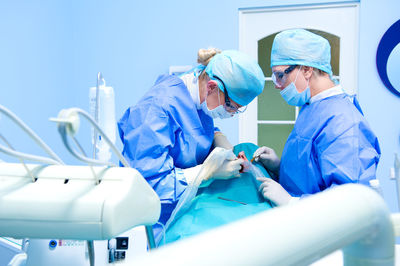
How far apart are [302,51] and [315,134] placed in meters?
0.37

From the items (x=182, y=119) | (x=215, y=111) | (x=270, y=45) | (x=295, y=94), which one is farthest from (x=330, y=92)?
(x=270, y=45)

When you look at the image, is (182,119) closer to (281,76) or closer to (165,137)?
(165,137)

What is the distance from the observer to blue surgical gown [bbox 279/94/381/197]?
1.30 metres

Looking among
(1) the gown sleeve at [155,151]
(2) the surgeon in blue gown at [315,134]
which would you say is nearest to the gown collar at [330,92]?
(2) the surgeon in blue gown at [315,134]

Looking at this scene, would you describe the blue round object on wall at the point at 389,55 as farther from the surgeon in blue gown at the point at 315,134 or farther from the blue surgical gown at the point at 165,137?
the blue surgical gown at the point at 165,137

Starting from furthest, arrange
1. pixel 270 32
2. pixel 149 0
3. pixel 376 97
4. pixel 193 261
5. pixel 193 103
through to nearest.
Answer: pixel 149 0, pixel 270 32, pixel 376 97, pixel 193 103, pixel 193 261

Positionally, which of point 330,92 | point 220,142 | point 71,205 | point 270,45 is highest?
point 270,45

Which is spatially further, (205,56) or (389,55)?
(389,55)

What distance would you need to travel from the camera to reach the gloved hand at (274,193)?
131 centimetres

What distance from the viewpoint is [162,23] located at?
3.22m

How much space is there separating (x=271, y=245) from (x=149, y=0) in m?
3.27

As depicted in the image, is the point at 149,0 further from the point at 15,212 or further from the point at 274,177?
the point at 15,212

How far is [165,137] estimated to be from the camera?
4.25 ft

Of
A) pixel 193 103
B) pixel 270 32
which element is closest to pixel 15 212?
pixel 193 103
